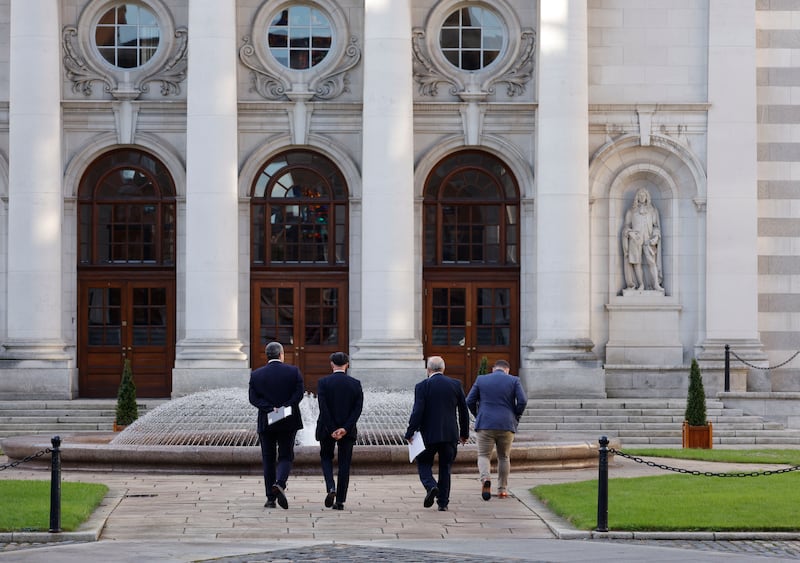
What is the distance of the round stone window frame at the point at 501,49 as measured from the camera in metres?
39.8

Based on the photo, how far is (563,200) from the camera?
3794 centimetres

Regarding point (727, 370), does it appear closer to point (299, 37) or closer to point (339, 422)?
point (299, 37)

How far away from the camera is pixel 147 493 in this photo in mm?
21656

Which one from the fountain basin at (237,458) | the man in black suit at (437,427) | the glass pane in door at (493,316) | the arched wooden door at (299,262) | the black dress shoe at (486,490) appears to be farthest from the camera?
the glass pane in door at (493,316)

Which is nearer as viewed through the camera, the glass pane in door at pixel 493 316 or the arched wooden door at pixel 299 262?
the arched wooden door at pixel 299 262

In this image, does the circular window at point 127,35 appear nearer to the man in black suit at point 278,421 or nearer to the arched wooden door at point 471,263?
the arched wooden door at point 471,263

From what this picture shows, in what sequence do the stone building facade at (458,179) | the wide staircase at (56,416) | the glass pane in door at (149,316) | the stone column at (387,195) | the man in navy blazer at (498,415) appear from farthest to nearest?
1. the glass pane in door at (149,316)
2. the stone building facade at (458,179)
3. the stone column at (387,195)
4. the wide staircase at (56,416)
5. the man in navy blazer at (498,415)

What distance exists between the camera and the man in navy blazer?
69.5 feet

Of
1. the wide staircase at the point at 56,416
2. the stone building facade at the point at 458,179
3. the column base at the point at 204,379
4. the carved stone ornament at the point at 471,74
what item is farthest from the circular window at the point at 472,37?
the wide staircase at the point at 56,416

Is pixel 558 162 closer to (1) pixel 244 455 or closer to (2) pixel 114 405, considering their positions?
(2) pixel 114 405

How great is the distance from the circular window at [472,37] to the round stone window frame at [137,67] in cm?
690

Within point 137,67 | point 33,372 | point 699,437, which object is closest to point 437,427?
point 699,437

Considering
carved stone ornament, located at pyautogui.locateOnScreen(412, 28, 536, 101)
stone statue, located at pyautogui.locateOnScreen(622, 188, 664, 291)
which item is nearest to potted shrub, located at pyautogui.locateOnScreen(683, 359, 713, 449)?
stone statue, located at pyautogui.locateOnScreen(622, 188, 664, 291)

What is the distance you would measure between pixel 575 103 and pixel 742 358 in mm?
7594
